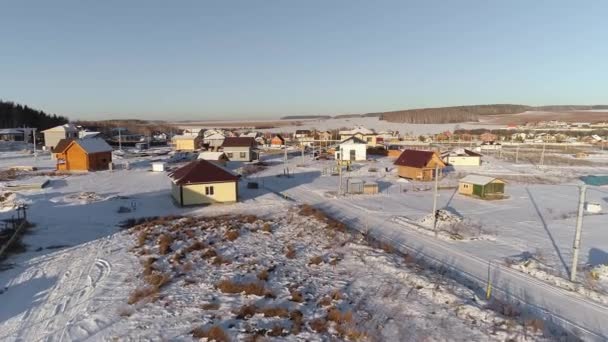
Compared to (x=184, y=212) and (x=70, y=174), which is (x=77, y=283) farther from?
(x=70, y=174)

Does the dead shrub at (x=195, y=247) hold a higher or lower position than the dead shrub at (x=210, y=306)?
lower

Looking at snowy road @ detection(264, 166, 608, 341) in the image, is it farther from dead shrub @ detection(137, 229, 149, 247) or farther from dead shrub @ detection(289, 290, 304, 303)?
dead shrub @ detection(137, 229, 149, 247)

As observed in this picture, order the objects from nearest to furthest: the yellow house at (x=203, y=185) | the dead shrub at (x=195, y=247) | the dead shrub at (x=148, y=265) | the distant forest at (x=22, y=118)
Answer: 1. the dead shrub at (x=148, y=265)
2. the dead shrub at (x=195, y=247)
3. the yellow house at (x=203, y=185)
4. the distant forest at (x=22, y=118)

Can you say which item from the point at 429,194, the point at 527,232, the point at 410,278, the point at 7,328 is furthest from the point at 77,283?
the point at 429,194

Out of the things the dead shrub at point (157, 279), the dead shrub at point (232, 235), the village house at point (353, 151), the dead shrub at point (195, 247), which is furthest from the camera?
the village house at point (353, 151)

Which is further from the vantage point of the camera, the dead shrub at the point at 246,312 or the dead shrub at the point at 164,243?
the dead shrub at the point at 164,243

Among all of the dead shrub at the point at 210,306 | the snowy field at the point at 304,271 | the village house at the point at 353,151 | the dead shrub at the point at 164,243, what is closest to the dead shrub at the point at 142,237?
the snowy field at the point at 304,271

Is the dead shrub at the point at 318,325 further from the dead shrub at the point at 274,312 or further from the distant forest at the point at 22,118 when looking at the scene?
the distant forest at the point at 22,118

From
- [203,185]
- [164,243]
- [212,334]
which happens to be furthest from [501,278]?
[203,185]
